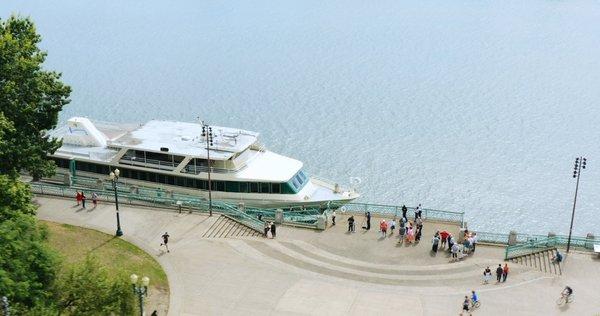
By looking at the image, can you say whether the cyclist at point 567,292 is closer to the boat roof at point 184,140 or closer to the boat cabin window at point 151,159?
the boat roof at point 184,140

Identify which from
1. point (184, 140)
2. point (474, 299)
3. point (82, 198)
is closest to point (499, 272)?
point (474, 299)

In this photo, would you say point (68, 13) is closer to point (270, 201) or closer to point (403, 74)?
point (403, 74)

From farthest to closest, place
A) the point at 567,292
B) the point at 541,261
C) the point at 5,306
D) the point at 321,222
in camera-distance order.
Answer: the point at 321,222 → the point at 541,261 → the point at 567,292 → the point at 5,306

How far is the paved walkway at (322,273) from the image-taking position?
32.8 m

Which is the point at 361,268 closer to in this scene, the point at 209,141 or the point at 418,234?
the point at 418,234

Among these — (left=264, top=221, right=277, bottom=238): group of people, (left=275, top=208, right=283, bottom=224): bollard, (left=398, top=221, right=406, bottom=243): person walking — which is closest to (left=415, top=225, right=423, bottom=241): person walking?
(left=398, top=221, right=406, bottom=243): person walking

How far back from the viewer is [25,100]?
3800 cm

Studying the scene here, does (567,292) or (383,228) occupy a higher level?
(383,228)

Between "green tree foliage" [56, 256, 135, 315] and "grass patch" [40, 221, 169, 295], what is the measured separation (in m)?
6.23

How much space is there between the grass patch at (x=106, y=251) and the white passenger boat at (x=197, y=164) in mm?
9689

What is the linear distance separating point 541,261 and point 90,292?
83.8 ft

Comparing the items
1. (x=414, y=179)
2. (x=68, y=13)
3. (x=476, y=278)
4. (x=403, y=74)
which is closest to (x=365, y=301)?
(x=476, y=278)

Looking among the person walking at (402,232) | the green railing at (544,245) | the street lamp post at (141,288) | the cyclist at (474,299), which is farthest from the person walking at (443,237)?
the street lamp post at (141,288)

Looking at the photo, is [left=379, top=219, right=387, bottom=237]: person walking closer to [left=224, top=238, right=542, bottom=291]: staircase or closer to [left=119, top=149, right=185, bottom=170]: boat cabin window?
[left=224, top=238, right=542, bottom=291]: staircase
